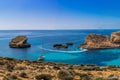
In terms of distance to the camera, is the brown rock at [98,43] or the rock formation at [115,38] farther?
the rock formation at [115,38]

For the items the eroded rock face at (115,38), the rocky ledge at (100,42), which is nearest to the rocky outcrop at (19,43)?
the rocky ledge at (100,42)

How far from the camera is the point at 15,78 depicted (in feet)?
56.6

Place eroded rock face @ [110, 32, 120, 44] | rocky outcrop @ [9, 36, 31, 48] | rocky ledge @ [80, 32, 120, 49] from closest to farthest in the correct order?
rocky ledge @ [80, 32, 120, 49] → eroded rock face @ [110, 32, 120, 44] → rocky outcrop @ [9, 36, 31, 48]

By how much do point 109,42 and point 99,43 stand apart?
18.9 feet

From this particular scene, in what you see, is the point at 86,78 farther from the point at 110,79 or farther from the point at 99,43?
the point at 99,43

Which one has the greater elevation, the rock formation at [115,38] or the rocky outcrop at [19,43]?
the rock formation at [115,38]

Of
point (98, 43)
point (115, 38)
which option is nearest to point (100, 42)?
point (98, 43)

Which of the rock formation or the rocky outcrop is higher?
the rock formation

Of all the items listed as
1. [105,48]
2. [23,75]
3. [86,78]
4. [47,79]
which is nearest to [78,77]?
[86,78]

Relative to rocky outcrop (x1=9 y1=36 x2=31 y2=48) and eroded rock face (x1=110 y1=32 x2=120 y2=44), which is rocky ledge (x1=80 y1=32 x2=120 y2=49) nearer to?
eroded rock face (x1=110 y1=32 x2=120 y2=44)

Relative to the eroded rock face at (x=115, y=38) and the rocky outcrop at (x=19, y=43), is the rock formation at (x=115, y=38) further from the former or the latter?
the rocky outcrop at (x=19, y=43)

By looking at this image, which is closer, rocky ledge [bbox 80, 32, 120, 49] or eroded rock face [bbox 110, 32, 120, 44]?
rocky ledge [bbox 80, 32, 120, 49]

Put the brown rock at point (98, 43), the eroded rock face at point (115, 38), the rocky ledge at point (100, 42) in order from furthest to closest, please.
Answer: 1. the eroded rock face at point (115, 38)
2. the rocky ledge at point (100, 42)
3. the brown rock at point (98, 43)

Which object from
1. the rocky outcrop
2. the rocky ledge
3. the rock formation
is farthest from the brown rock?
the rocky outcrop
